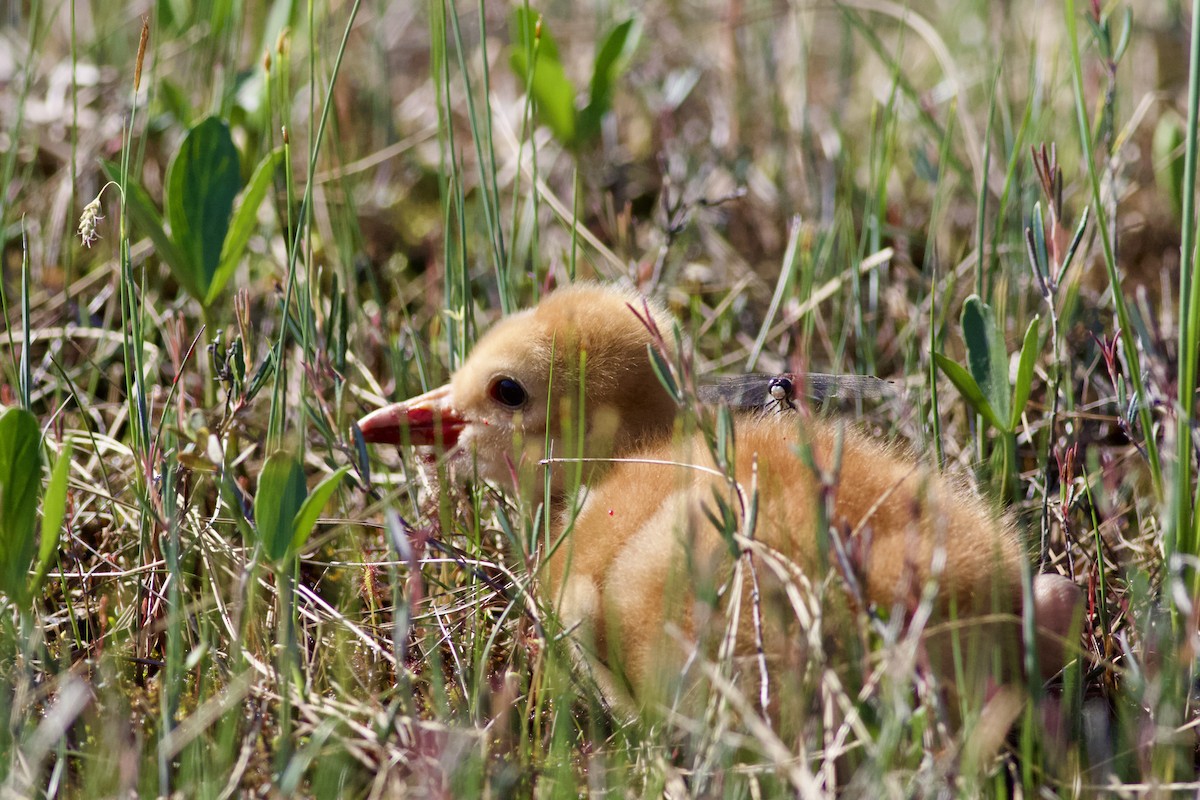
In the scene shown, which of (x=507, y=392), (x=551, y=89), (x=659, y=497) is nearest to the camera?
(x=659, y=497)

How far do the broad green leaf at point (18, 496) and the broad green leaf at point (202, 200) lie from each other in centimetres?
73

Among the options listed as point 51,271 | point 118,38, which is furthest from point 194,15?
point 51,271

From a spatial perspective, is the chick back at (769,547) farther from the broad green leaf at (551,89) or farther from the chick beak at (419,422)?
the broad green leaf at (551,89)

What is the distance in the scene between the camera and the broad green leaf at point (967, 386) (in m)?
1.97

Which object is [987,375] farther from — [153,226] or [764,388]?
[153,226]

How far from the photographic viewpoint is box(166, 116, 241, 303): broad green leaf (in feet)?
7.65

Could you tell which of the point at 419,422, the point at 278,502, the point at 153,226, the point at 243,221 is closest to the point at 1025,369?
the point at 419,422

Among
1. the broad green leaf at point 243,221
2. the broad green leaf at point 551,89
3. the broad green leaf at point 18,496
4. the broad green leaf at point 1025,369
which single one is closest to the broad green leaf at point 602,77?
the broad green leaf at point 551,89

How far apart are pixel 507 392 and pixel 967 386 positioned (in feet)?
2.59

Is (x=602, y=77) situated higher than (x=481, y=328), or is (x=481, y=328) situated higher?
(x=602, y=77)

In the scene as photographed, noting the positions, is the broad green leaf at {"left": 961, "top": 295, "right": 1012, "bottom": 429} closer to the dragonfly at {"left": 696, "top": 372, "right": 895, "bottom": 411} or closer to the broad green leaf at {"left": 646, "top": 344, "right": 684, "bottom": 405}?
the dragonfly at {"left": 696, "top": 372, "right": 895, "bottom": 411}

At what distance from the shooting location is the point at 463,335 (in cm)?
233

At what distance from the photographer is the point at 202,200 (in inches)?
92.5

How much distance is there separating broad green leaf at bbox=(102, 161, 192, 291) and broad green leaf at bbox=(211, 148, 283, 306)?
5 centimetres
